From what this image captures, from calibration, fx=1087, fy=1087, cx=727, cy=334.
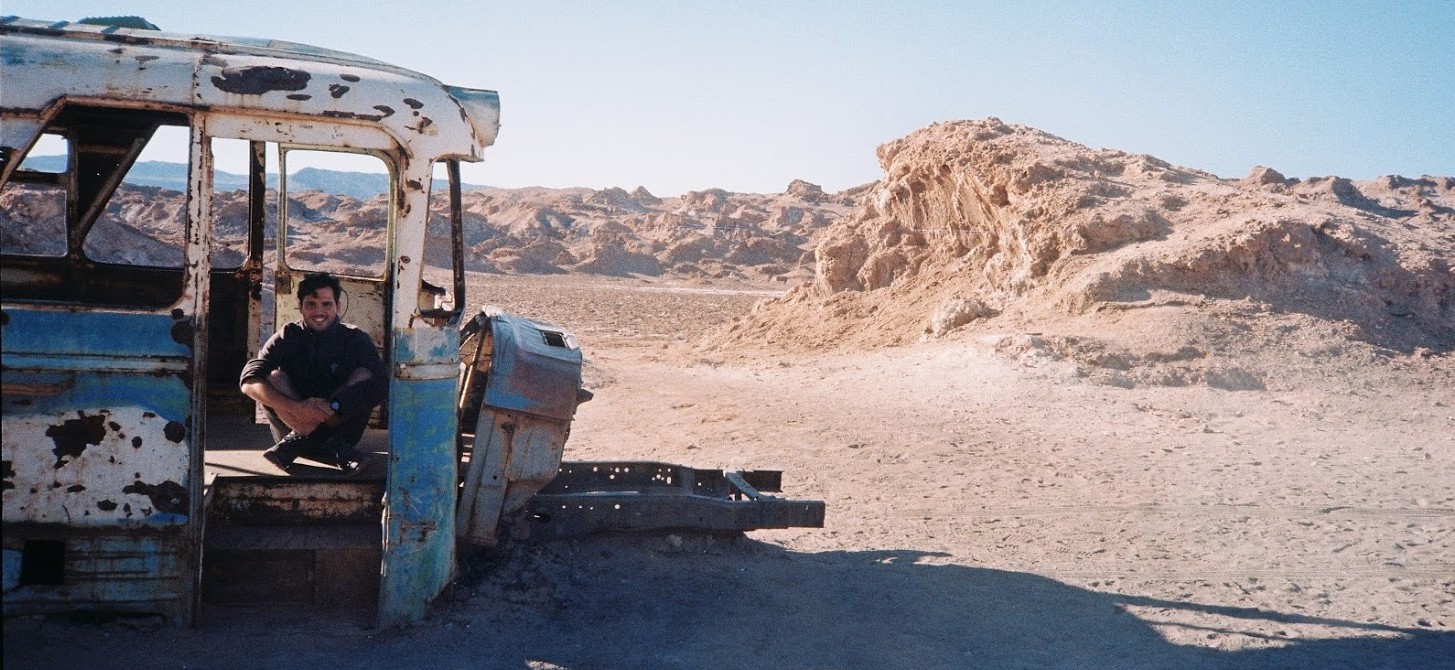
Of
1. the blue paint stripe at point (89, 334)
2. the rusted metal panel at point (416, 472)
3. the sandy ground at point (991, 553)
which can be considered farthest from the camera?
the sandy ground at point (991, 553)

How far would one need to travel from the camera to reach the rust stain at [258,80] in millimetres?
3881

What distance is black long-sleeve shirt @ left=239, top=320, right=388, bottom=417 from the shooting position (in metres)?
4.79

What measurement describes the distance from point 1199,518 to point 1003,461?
178 centimetres

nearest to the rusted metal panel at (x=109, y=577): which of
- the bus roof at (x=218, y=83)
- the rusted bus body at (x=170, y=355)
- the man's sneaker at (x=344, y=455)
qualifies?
the rusted bus body at (x=170, y=355)

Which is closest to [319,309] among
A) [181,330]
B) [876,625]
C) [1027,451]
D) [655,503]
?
[181,330]

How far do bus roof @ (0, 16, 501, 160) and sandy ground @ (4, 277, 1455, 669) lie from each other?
1844mm

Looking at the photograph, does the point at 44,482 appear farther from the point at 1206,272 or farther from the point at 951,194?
the point at 951,194

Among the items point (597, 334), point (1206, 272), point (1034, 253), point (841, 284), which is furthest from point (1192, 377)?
point (597, 334)

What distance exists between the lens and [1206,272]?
12.1 m

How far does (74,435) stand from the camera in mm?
3766

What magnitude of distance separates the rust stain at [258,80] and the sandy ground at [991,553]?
1.97 meters

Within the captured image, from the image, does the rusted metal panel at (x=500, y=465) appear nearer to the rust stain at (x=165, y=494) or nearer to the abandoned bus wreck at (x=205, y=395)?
the abandoned bus wreck at (x=205, y=395)

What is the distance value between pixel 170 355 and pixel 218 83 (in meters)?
0.98

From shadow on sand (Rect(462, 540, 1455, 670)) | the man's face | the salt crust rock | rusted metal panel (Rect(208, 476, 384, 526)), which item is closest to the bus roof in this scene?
the man's face
